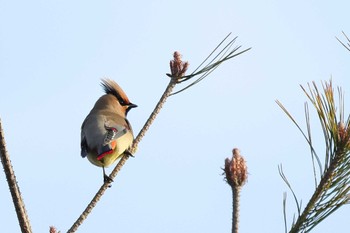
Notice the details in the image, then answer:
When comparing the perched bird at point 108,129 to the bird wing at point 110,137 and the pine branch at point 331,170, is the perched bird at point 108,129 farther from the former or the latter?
the pine branch at point 331,170

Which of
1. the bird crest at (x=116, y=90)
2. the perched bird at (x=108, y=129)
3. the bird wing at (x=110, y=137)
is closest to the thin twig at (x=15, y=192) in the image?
the perched bird at (x=108, y=129)

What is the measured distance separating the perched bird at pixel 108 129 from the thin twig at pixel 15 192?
1.95 m

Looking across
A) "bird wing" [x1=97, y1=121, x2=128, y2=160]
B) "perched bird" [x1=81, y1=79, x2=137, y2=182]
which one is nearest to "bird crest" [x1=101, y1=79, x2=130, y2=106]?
"perched bird" [x1=81, y1=79, x2=137, y2=182]

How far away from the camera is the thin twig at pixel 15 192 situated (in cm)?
176

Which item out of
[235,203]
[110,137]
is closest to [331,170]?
[235,203]

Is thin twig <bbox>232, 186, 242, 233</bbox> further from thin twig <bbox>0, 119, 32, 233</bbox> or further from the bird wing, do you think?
the bird wing

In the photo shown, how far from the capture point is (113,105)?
16.4 feet

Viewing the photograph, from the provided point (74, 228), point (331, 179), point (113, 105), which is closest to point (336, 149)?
point (331, 179)

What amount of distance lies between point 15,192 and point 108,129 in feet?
8.93

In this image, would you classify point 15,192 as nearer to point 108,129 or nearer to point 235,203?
point 235,203

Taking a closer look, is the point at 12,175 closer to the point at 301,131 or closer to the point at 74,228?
the point at 74,228

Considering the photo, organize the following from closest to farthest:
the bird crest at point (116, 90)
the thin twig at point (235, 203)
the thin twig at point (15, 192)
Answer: the thin twig at point (235, 203) < the thin twig at point (15, 192) < the bird crest at point (116, 90)

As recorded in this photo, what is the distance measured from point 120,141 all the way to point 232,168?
2.38 metres

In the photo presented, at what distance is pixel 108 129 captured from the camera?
4.50 m
